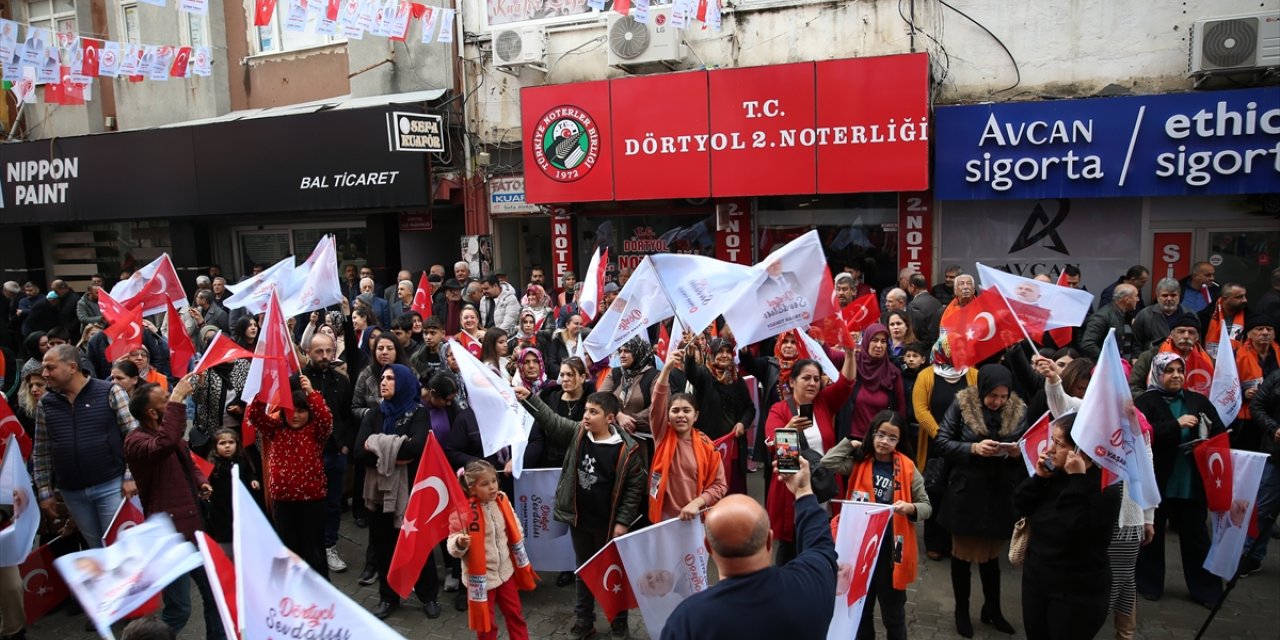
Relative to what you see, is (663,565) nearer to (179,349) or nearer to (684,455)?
(684,455)

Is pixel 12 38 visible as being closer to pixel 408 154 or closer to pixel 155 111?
pixel 155 111

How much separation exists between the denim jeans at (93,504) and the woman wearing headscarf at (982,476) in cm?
555

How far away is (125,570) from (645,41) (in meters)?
10.7

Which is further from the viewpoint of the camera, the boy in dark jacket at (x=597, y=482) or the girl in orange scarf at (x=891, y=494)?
the boy in dark jacket at (x=597, y=482)

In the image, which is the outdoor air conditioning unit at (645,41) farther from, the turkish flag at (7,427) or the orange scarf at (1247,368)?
the turkish flag at (7,427)

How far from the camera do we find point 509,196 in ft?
48.4

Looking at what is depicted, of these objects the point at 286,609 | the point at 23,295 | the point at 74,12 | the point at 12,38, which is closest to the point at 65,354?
the point at 286,609

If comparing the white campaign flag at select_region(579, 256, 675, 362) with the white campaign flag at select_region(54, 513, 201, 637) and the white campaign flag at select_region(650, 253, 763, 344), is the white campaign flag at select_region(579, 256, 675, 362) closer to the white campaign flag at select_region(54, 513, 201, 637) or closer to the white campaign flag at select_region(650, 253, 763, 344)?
the white campaign flag at select_region(650, 253, 763, 344)

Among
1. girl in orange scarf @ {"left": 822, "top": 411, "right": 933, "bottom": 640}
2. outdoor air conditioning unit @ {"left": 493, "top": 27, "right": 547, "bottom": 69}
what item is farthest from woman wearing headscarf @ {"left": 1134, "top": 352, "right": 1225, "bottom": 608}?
outdoor air conditioning unit @ {"left": 493, "top": 27, "right": 547, "bottom": 69}

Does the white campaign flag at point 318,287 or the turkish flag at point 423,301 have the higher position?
the white campaign flag at point 318,287

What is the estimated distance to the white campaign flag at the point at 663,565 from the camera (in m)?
5.19

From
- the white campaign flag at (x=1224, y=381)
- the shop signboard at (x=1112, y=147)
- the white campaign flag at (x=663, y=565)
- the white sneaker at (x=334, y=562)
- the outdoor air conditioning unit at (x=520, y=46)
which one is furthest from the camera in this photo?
the outdoor air conditioning unit at (x=520, y=46)

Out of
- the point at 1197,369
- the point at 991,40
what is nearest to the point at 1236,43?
the point at 991,40

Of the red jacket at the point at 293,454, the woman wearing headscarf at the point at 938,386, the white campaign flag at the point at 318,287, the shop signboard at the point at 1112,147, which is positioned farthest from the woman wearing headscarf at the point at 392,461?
the shop signboard at the point at 1112,147
